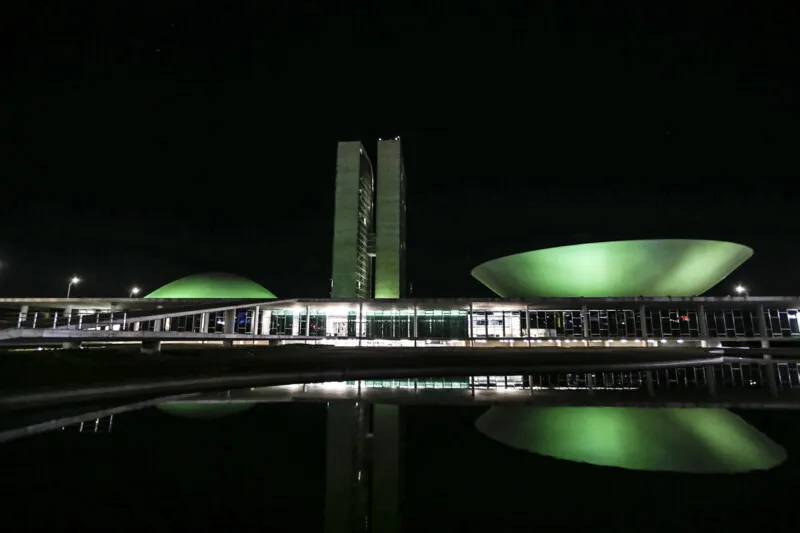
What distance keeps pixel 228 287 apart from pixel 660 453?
68.6 m

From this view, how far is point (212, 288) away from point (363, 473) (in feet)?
225

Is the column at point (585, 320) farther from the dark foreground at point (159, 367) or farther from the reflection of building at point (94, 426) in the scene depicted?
the reflection of building at point (94, 426)

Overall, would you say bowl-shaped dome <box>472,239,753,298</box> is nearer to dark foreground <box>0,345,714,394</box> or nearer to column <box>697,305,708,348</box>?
column <box>697,305,708,348</box>

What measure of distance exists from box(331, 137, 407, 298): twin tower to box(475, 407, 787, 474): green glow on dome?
192 ft

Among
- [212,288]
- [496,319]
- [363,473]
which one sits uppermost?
[212,288]

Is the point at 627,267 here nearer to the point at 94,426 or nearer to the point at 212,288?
the point at 94,426

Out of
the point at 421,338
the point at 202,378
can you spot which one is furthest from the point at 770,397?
the point at 421,338

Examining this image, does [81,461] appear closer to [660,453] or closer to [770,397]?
[660,453]

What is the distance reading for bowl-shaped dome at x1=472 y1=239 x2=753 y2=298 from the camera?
151 ft

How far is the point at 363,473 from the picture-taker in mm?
4492

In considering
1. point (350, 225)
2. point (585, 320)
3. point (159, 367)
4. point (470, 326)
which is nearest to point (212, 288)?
point (350, 225)

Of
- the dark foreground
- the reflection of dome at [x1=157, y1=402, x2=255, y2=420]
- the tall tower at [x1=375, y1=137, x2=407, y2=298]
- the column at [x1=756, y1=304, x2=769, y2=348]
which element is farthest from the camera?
the tall tower at [x1=375, y1=137, x2=407, y2=298]

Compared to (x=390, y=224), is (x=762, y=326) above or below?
below

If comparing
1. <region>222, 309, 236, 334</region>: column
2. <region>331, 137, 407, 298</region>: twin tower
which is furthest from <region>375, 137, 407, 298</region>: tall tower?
<region>222, 309, 236, 334</region>: column
